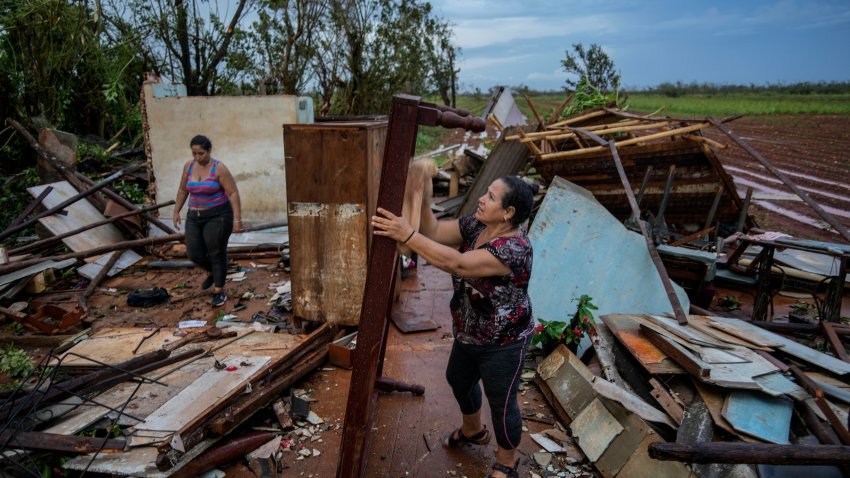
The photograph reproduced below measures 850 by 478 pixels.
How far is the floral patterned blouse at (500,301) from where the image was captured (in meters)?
2.57

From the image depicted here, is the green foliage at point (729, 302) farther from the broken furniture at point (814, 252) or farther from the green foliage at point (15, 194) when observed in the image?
the green foliage at point (15, 194)

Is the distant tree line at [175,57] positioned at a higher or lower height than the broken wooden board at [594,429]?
higher

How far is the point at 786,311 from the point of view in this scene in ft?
20.3

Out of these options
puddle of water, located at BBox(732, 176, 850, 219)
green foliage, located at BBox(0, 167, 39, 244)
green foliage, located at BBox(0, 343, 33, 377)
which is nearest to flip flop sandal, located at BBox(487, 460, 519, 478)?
green foliage, located at BBox(0, 343, 33, 377)

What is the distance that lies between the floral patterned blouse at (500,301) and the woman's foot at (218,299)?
4016mm

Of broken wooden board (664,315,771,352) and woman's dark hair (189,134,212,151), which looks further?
woman's dark hair (189,134,212,151)

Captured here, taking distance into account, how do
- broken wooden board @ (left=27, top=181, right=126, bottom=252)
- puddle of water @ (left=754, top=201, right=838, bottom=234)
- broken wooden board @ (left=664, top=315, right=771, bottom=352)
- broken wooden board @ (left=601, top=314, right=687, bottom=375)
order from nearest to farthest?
broken wooden board @ (left=601, top=314, right=687, bottom=375) → broken wooden board @ (left=664, top=315, right=771, bottom=352) → broken wooden board @ (left=27, top=181, right=126, bottom=252) → puddle of water @ (left=754, top=201, right=838, bottom=234)

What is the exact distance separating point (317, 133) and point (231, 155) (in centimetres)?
471

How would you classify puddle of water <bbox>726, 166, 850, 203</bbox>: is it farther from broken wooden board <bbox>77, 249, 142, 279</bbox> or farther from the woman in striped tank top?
broken wooden board <bbox>77, 249, 142, 279</bbox>

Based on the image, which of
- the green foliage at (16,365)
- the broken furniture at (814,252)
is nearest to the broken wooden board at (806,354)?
the broken furniture at (814,252)

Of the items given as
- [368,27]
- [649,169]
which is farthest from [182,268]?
[368,27]

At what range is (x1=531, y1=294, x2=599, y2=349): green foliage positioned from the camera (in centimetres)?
416

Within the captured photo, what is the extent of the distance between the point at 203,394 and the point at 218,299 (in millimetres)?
2624

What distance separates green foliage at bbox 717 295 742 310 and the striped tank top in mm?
6225
